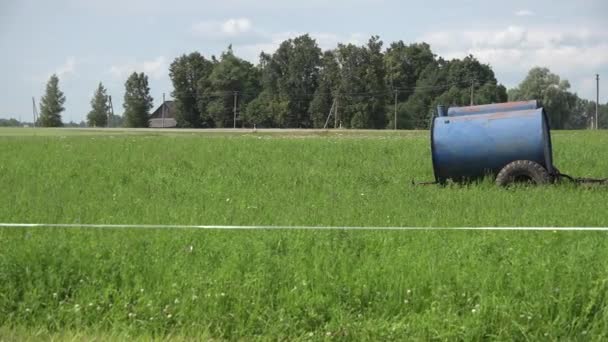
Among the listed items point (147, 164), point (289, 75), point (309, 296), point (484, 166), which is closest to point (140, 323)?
point (309, 296)

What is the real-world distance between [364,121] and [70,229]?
81.7 metres

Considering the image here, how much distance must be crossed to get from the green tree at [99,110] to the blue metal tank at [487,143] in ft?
329

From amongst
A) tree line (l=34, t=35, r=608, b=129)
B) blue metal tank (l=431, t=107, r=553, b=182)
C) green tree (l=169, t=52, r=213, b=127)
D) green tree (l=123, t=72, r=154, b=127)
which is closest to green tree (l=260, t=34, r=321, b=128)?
tree line (l=34, t=35, r=608, b=129)

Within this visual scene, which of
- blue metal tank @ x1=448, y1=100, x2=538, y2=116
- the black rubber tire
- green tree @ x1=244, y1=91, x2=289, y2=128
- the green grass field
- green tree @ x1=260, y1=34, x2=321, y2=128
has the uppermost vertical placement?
green tree @ x1=260, y1=34, x2=321, y2=128

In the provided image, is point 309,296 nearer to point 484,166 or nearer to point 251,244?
point 251,244

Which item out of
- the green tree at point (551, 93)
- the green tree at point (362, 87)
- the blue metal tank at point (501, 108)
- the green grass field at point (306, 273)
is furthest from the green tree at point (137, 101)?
the green grass field at point (306, 273)

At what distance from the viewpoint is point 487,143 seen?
11664 mm

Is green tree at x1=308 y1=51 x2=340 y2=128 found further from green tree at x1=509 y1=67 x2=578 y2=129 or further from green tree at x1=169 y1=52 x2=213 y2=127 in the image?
green tree at x1=509 y1=67 x2=578 y2=129

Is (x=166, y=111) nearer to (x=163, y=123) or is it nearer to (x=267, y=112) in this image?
(x=163, y=123)

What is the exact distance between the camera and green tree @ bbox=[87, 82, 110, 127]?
354 ft

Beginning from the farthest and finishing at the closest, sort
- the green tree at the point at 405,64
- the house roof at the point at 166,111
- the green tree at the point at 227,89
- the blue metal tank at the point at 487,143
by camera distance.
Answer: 1. the house roof at the point at 166,111
2. the green tree at the point at 227,89
3. the green tree at the point at 405,64
4. the blue metal tank at the point at 487,143

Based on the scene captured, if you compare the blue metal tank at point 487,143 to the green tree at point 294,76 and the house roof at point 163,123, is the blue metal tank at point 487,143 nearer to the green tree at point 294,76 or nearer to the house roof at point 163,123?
the green tree at point 294,76

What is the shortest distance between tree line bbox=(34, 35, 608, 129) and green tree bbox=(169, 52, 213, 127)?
14 cm

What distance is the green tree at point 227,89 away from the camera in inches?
3686
